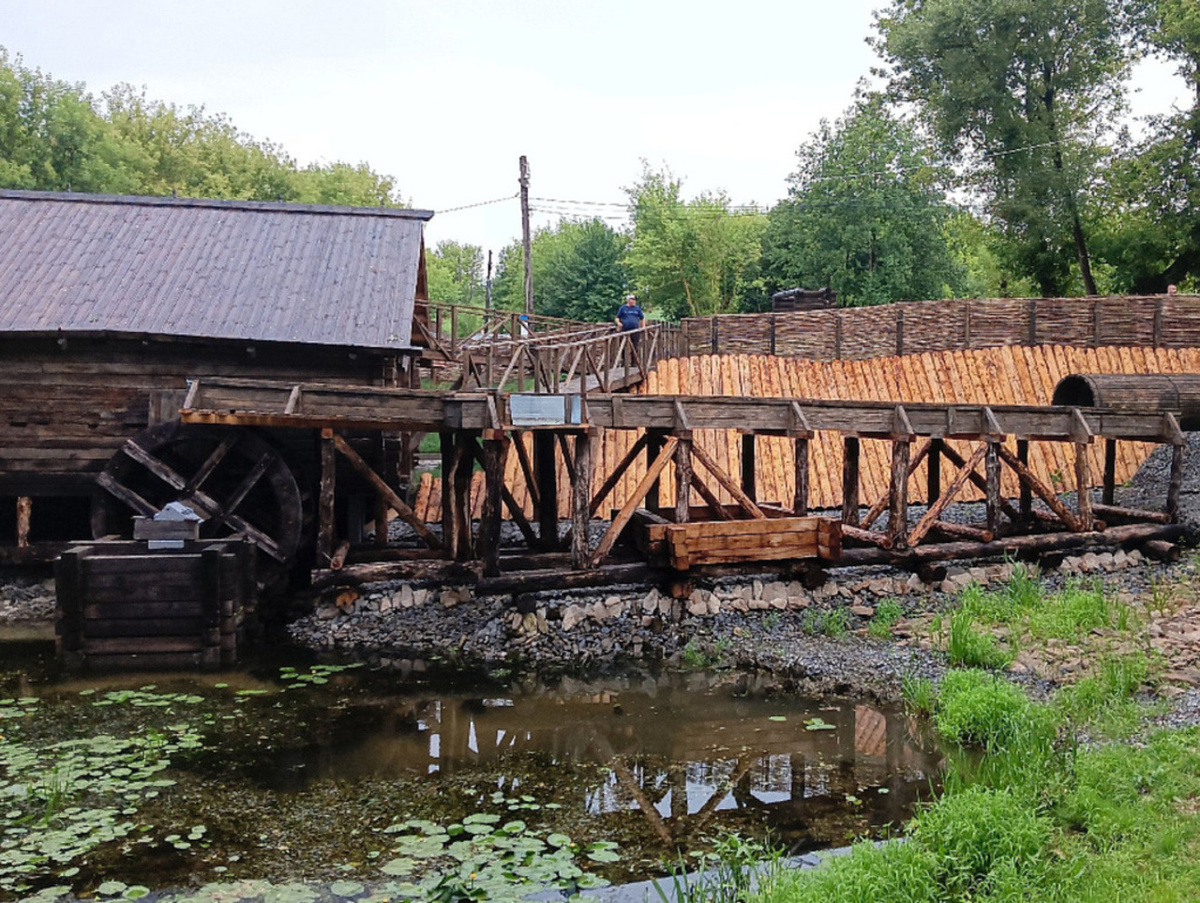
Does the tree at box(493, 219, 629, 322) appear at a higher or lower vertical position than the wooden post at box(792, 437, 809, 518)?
higher

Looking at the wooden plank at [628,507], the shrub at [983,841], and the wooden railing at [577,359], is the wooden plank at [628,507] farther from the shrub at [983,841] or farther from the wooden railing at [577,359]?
the shrub at [983,841]

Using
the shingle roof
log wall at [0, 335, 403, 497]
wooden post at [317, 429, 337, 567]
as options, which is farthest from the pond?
the shingle roof

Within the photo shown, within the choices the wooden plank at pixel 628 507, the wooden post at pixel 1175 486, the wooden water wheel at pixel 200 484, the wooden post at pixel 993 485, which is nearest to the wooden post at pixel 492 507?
the wooden plank at pixel 628 507

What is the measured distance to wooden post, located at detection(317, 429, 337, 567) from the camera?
466 inches

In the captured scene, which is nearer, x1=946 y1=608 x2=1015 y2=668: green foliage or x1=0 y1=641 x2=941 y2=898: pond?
x1=0 y1=641 x2=941 y2=898: pond

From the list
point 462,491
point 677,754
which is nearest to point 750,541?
point 462,491

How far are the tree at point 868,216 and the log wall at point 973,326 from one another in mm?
8503

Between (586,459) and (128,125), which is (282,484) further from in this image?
(128,125)

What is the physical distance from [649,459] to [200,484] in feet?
20.5

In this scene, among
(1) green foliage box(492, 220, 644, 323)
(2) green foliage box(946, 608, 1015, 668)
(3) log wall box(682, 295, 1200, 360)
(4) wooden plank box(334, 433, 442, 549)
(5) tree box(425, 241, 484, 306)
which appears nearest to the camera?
(2) green foliage box(946, 608, 1015, 668)

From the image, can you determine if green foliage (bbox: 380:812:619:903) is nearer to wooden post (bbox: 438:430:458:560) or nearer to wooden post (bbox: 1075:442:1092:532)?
wooden post (bbox: 438:430:458:560)

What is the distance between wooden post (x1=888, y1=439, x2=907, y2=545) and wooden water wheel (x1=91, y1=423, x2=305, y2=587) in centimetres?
814

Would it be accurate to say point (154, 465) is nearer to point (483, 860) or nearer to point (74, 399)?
→ point (74, 399)

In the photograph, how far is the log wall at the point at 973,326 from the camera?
22.5 metres
